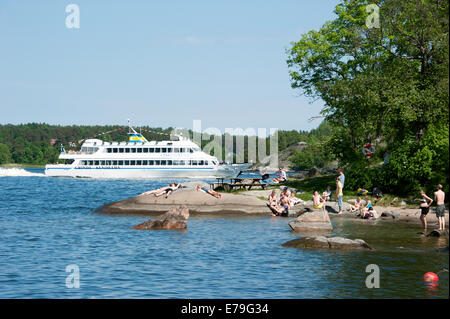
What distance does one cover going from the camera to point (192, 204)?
1344 inches

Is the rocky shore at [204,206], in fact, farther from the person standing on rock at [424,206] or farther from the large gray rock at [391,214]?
the person standing on rock at [424,206]

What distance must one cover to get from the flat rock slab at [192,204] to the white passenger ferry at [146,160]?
51.8 m

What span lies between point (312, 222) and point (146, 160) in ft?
216

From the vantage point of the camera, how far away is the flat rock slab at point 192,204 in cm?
3309

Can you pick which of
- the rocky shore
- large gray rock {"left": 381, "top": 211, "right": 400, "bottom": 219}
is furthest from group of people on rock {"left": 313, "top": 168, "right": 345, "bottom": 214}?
large gray rock {"left": 381, "top": 211, "right": 400, "bottom": 219}

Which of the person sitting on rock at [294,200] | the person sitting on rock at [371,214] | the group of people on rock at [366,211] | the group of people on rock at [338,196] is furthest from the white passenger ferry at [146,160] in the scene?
the person sitting on rock at [371,214]

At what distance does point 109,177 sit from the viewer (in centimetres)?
9194

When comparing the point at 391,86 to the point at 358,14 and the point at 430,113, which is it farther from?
the point at 358,14

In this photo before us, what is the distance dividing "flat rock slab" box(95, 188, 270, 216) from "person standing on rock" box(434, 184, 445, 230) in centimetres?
1174

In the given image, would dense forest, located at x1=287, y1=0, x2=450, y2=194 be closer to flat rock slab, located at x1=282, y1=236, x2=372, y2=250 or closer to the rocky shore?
the rocky shore

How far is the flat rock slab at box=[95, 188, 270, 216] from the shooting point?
33.1 meters

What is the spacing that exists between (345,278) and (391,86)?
65.4ft

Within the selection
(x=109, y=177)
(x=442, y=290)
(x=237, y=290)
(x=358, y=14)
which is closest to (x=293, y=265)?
(x=237, y=290)

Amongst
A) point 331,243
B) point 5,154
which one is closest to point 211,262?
point 331,243
